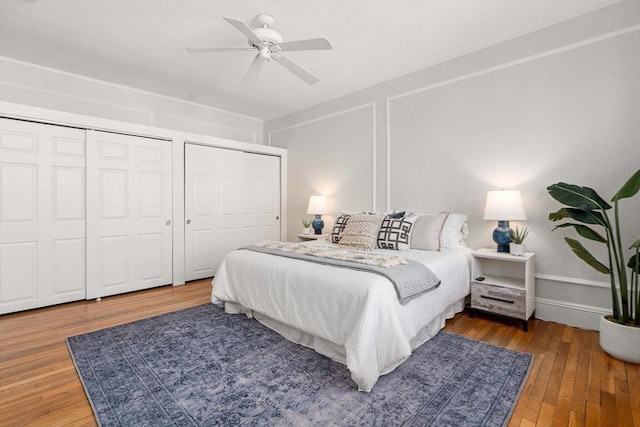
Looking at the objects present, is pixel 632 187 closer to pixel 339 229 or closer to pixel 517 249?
pixel 517 249

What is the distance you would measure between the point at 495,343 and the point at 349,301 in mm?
1339

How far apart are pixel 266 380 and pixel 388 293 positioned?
36.5 inches

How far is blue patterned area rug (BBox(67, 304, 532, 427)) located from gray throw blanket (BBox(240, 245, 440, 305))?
48cm

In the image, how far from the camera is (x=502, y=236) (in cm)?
288

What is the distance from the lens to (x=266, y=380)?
75.7 inches

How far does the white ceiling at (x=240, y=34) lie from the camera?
2535 millimetres

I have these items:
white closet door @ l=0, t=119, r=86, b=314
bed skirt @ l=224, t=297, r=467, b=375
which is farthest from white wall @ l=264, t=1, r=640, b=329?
white closet door @ l=0, t=119, r=86, b=314

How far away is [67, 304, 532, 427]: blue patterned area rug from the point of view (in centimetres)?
159

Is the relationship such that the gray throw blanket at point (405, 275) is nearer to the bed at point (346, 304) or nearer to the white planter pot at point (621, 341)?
the bed at point (346, 304)

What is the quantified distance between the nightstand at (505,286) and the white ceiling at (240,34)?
2095 millimetres

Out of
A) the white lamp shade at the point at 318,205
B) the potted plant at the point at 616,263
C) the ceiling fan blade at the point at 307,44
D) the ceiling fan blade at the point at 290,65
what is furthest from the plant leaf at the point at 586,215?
the white lamp shade at the point at 318,205

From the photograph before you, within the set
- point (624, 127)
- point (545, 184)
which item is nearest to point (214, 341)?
point (545, 184)

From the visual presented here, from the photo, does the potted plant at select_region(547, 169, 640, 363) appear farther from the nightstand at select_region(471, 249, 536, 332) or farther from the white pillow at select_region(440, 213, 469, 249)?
the white pillow at select_region(440, 213, 469, 249)

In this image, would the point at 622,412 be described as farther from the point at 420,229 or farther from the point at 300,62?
the point at 300,62
